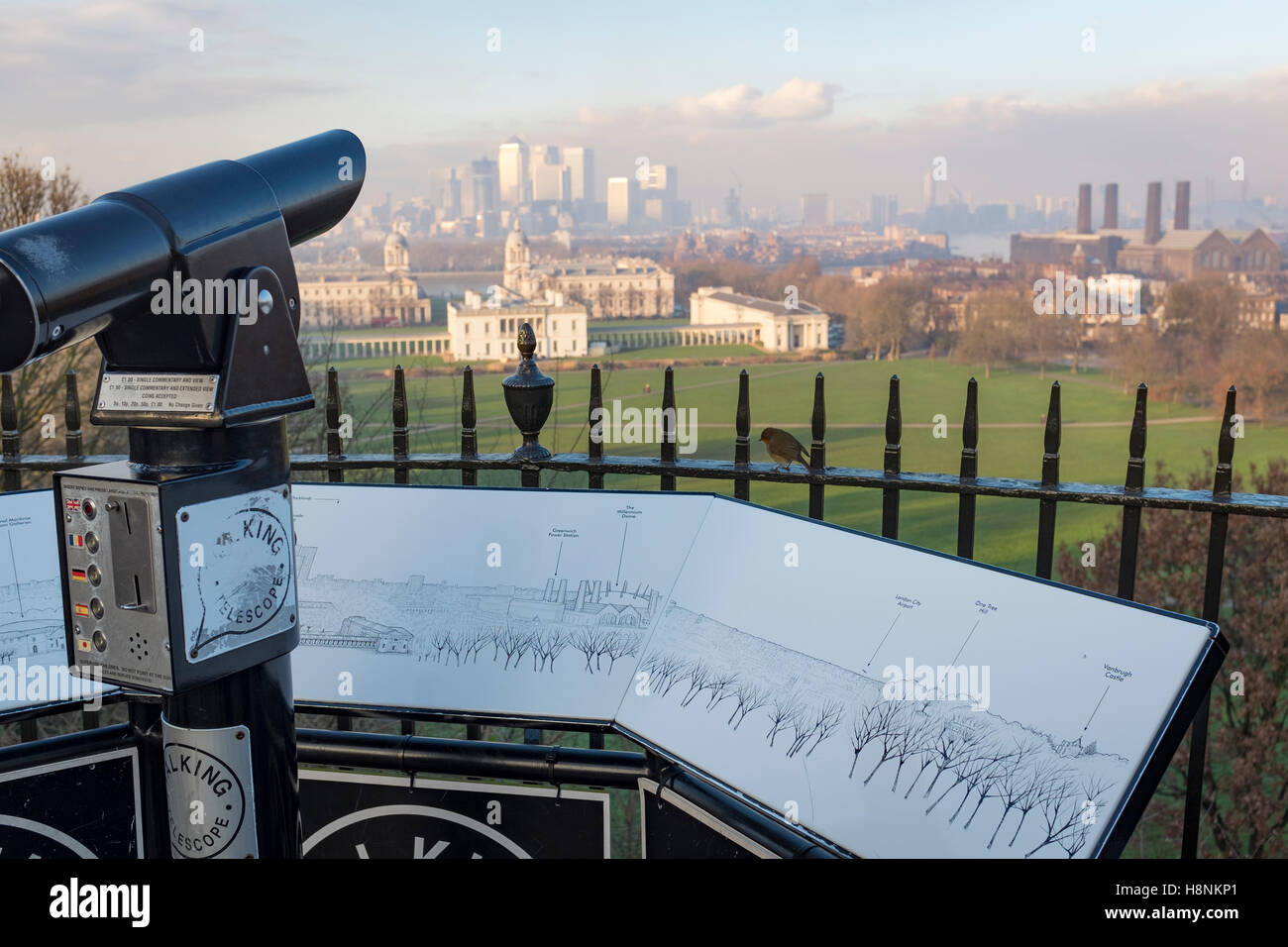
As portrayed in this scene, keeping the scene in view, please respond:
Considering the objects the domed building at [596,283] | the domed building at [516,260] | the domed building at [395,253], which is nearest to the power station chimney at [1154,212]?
the domed building at [596,283]

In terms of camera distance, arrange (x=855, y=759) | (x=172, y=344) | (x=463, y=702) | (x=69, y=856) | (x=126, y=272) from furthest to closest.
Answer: (x=69, y=856) → (x=463, y=702) → (x=855, y=759) → (x=172, y=344) → (x=126, y=272)

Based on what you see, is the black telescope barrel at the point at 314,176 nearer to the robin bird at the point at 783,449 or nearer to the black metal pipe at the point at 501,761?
the black metal pipe at the point at 501,761

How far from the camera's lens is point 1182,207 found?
4859cm

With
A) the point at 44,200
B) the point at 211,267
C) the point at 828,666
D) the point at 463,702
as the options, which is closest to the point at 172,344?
the point at 211,267

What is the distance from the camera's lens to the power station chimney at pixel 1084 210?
5103 centimetres

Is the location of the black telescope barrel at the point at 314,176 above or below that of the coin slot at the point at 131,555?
above

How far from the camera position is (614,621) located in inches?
109

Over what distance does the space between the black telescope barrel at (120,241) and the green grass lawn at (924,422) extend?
115 feet

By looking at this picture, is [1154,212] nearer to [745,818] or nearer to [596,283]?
[596,283]

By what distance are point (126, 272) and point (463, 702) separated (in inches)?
54.1

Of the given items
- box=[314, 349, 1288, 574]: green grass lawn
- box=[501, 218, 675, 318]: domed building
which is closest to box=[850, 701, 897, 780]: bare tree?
box=[314, 349, 1288, 574]: green grass lawn

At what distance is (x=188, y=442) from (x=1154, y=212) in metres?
55.4

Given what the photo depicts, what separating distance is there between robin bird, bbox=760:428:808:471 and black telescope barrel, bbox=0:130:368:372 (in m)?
2.19
